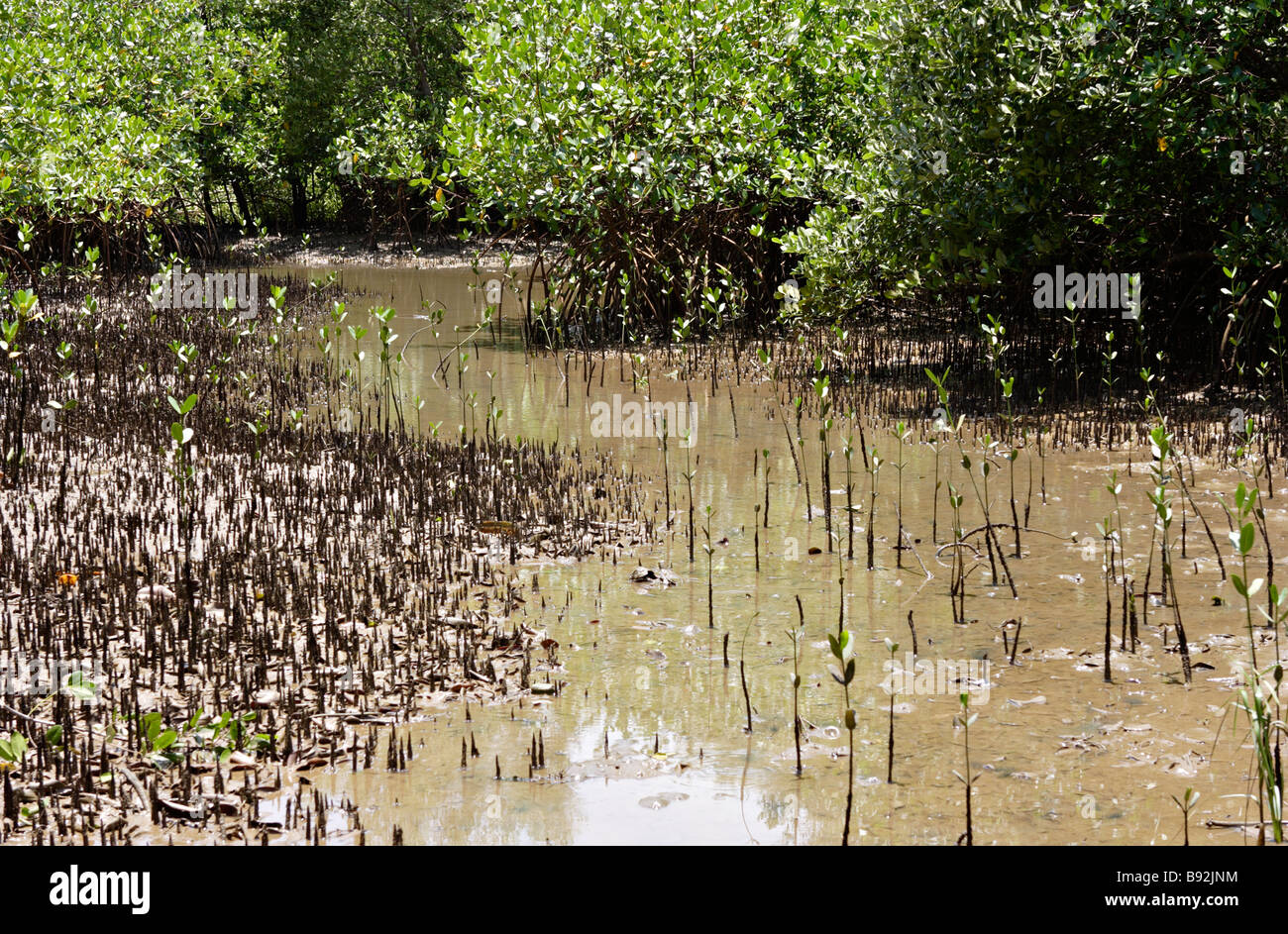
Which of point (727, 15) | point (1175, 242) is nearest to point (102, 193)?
point (727, 15)

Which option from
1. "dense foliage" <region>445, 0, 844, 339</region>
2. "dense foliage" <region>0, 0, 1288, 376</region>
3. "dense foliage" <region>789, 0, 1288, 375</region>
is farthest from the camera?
"dense foliage" <region>445, 0, 844, 339</region>

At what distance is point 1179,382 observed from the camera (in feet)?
33.9

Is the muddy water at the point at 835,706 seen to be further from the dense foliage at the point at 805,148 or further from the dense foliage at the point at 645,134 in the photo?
the dense foliage at the point at 645,134

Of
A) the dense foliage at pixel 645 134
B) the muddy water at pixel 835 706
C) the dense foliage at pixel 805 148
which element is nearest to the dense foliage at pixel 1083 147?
the dense foliage at pixel 805 148

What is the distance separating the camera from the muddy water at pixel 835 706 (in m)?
3.69

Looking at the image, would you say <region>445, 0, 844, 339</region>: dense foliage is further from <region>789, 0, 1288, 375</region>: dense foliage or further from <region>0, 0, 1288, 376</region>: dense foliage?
<region>789, 0, 1288, 375</region>: dense foliage

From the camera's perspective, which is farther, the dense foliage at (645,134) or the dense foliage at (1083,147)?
the dense foliage at (645,134)

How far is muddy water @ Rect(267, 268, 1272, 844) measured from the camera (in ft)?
12.1

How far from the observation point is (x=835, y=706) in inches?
178

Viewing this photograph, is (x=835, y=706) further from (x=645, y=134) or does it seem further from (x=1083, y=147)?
(x=645, y=134)

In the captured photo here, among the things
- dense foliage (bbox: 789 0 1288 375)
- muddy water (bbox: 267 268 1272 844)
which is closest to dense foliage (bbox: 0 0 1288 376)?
dense foliage (bbox: 789 0 1288 375)

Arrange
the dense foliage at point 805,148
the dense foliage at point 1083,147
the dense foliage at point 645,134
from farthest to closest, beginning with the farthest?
the dense foliage at point 645,134, the dense foliage at point 805,148, the dense foliage at point 1083,147

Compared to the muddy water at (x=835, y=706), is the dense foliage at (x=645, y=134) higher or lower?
higher
